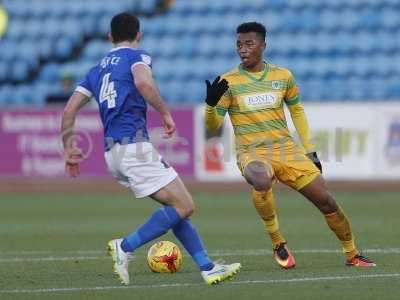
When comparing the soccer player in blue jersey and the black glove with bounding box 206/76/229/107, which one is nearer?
the soccer player in blue jersey

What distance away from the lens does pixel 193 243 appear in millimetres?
8133

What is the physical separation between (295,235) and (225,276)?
4.30m

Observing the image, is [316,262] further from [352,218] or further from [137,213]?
[137,213]

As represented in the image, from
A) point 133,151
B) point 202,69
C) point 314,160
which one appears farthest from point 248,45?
point 202,69

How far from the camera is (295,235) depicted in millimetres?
12336

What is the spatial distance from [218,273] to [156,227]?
589 millimetres

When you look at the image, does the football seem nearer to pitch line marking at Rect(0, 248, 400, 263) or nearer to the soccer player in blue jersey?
the soccer player in blue jersey

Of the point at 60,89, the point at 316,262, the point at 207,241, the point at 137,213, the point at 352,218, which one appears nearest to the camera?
the point at 316,262

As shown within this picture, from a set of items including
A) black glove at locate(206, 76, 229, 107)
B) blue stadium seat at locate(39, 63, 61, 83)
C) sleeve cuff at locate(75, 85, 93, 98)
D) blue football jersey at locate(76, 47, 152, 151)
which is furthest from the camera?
blue stadium seat at locate(39, 63, 61, 83)

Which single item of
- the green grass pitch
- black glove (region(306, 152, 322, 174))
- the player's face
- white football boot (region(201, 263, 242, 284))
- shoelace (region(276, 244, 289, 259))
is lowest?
the green grass pitch

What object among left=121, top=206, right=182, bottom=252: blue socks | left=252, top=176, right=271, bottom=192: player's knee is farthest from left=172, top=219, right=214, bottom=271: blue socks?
left=252, top=176, right=271, bottom=192: player's knee

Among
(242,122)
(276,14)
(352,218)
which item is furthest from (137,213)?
(276,14)

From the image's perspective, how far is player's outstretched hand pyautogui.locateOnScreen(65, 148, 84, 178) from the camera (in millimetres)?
8125

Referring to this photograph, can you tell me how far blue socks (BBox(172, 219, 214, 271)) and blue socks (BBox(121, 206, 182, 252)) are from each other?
14 centimetres
